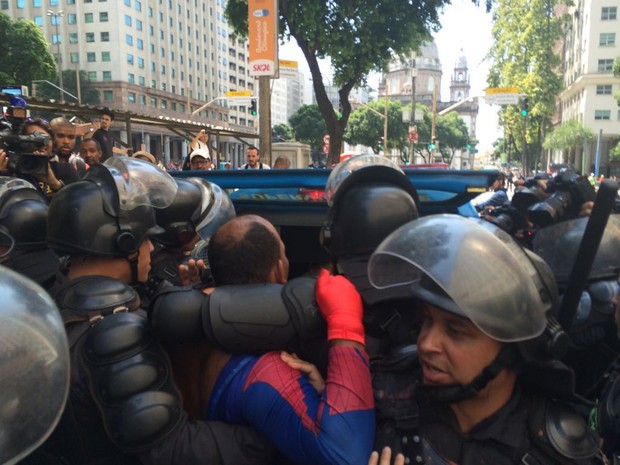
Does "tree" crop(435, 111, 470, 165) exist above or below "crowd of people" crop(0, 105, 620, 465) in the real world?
above

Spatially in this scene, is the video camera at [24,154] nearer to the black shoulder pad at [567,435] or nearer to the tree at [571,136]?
the black shoulder pad at [567,435]

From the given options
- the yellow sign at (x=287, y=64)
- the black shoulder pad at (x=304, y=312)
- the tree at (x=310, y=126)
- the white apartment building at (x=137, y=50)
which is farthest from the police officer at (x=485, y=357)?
the tree at (x=310, y=126)

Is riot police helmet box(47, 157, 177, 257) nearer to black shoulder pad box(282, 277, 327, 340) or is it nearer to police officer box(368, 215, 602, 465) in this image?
black shoulder pad box(282, 277, 327, 340)

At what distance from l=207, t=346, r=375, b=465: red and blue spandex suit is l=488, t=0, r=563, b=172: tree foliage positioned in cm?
4225

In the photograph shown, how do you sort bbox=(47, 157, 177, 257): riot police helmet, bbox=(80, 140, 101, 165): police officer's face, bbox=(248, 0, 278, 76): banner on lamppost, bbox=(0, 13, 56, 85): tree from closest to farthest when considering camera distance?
1. bbox=(47, 157, 177, 257): riot police helmet
2. bbox=(80, 140, 101, 165): police officer's face
3. bbox=(248, 0, 278, 76): banner on lamppost
4. bbox=(0, 13, 56, 85): tree

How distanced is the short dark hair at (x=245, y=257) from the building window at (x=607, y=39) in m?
61.1

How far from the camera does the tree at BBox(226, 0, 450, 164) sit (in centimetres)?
1277

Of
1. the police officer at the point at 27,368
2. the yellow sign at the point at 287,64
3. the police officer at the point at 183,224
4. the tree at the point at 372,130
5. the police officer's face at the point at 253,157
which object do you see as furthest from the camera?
the tree at the point at 372,130

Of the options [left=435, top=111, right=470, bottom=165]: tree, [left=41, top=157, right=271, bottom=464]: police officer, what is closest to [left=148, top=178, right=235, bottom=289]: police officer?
[left=41, top=157, right=271, bottom=464]: police officer

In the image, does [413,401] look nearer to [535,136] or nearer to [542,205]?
[542,205]

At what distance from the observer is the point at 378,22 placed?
12875 mm

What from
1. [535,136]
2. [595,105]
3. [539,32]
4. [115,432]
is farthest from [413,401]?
[595,105]

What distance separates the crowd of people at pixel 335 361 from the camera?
1272 mm

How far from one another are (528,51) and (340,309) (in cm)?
4478
